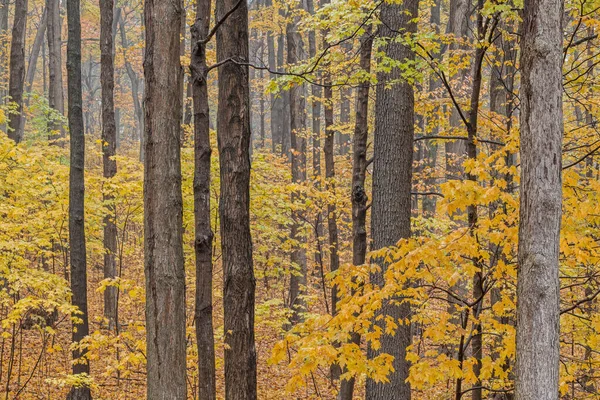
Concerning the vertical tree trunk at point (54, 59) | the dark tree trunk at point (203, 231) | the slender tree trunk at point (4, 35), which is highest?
the slender tree trunk at point (4, 35)

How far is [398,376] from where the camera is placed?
7129 millimetres

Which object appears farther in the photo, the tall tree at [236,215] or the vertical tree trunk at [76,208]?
the vertical tree trunk at [76,208]

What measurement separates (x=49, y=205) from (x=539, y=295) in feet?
37.1

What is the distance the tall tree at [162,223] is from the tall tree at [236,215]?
1378mm

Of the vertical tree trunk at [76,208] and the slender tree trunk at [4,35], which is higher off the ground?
the slender tree trunk at [4,35]

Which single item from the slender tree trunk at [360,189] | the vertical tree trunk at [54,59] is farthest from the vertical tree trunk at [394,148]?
the vertical tree trunk at [54,59]

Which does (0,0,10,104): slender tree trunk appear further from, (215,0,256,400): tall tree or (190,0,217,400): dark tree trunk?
(215,0,256,400): tall tree

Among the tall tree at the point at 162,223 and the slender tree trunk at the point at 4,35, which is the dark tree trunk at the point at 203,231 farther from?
the slender tree trunk at the point at 4,35

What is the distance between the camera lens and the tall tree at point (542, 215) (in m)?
3.68

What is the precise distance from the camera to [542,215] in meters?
3.72

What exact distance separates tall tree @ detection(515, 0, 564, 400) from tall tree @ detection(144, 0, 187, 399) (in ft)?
8.57

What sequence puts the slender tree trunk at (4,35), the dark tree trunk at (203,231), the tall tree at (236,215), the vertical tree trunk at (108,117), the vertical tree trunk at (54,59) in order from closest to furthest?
1. the tall tree at (236,215)
2. the dark tree trunk at (203,231)
3. the vertical tree trunk at (108,117)
4. the vertical tree trunk at (54,59)
5. the slender tree trunk at (4,35)

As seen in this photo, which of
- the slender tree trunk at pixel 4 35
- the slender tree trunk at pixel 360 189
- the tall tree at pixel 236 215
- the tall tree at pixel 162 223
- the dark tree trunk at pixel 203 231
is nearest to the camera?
the tall tree at pixel 162 223

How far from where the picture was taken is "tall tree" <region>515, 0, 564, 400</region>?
12.1ft
